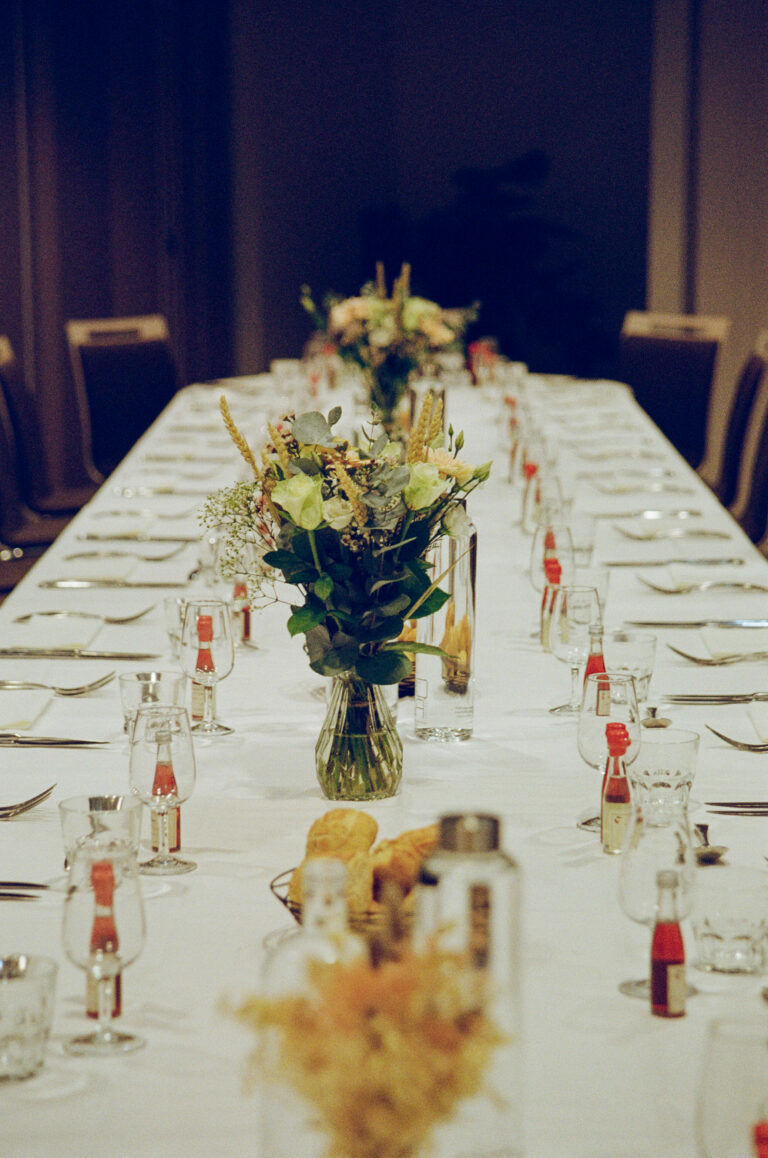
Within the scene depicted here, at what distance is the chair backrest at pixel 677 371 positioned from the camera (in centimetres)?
658

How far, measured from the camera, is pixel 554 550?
288cm

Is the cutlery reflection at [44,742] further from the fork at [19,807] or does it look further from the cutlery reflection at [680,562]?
the cutlery reflection at [680,562]

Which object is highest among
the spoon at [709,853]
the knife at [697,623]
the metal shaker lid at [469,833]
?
the metal shaker lid at [469,833]

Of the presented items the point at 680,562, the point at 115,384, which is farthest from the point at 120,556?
the point at 115,384

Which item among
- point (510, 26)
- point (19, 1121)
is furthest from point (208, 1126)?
point (510, 26)

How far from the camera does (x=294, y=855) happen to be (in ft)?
5.73

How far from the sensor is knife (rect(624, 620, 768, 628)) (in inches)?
109

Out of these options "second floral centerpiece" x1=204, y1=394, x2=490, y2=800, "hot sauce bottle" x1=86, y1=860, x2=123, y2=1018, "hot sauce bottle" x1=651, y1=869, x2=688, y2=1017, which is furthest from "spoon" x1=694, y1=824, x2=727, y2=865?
"hot sauce bottle" x1=86, y1=860, x2=123, y2=1018

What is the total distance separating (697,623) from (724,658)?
26 cm

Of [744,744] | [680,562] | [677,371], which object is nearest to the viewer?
[744,744]

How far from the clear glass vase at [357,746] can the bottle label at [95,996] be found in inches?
23.4

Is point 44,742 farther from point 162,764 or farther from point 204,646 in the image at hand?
point 162,764

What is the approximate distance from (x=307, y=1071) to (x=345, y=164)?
10.4 meters

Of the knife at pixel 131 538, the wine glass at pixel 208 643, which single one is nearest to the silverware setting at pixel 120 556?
the knife at pixel 131 538
